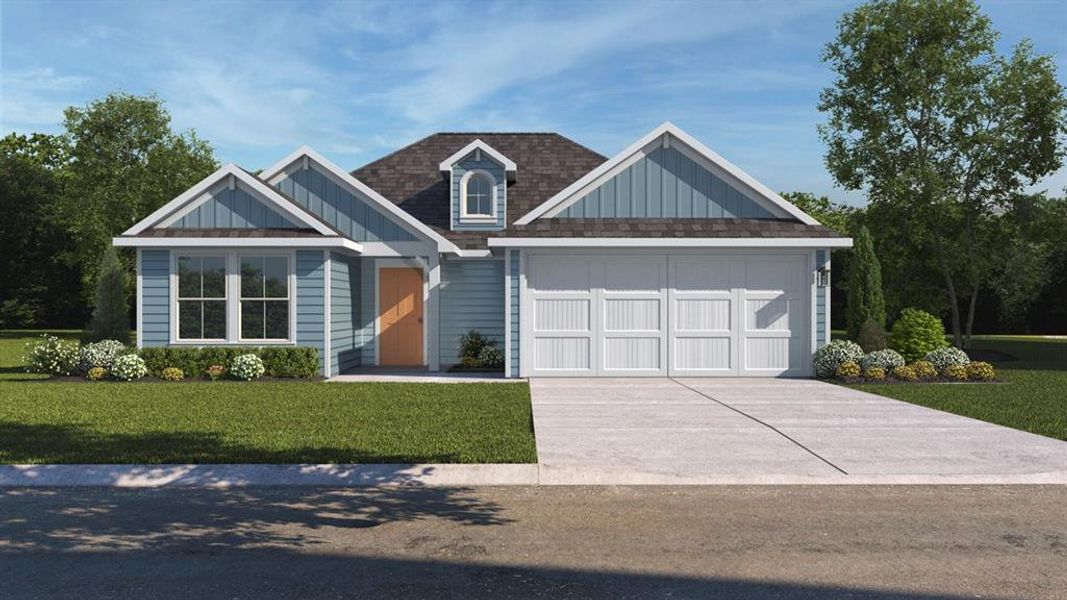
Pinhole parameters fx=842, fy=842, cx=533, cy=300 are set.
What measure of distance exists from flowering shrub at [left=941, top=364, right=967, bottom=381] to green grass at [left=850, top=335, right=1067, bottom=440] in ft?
2.27

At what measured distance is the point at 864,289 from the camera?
74.7ft

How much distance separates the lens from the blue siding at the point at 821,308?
1769cm

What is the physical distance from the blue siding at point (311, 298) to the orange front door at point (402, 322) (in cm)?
295

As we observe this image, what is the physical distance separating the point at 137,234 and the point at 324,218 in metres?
4.03

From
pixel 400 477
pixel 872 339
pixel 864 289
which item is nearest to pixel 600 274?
pixel 872 339

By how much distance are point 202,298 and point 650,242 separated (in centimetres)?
943

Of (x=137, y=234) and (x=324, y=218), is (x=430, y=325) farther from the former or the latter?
(x=137, y=234)

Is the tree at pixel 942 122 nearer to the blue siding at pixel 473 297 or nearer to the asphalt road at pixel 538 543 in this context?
the blue siding at pixel 473 297

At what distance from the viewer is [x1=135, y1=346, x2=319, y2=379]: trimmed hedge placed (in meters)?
17.2

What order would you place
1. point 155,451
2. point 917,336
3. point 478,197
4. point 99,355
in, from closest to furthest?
point 155,451 < point 99,355 < point 917,336 < point 478,197

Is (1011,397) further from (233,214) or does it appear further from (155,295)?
→ (155,295)

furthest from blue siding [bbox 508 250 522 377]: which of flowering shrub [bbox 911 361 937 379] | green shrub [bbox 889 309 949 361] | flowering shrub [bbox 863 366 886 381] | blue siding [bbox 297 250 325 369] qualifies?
green shrub [bbox 889 309 949 361]

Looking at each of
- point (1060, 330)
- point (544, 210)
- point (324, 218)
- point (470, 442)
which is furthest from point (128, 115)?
point (1060, 330)

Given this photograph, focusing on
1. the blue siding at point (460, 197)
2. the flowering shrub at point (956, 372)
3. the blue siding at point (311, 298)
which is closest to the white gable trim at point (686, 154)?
the blue siding at point (460, 197)
